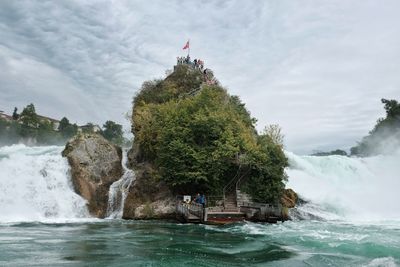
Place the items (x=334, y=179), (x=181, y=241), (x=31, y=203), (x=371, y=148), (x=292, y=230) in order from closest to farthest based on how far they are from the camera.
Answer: (x=181, y=241) → (x=292, y=230) → (x=31, y=203) → (x=334, y=179) → (x=371, y=148)

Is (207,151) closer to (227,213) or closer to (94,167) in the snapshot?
(227,213)

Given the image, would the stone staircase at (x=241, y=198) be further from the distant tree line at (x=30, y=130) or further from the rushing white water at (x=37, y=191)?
the distant tree line at (x=30, y=130)

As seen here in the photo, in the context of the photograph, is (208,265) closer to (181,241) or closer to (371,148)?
(181,241)

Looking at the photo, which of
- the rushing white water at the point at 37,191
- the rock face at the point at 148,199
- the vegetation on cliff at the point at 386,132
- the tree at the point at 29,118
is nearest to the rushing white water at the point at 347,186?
the rock face at the point at 148,199

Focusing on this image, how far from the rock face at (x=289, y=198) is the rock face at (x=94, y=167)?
1434 cm

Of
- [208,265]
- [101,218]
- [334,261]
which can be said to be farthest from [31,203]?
[334,261]

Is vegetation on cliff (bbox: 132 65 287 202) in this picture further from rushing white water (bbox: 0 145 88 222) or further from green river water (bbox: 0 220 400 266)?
rushing white water (bbox: 0 145 88 222)

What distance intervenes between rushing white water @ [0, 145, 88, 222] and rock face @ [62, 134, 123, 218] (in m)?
0.72

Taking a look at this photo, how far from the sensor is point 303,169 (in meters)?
44.9

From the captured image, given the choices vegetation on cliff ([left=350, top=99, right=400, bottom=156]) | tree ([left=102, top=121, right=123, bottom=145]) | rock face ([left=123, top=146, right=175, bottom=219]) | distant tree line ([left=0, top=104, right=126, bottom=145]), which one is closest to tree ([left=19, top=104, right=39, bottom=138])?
distant tree line ([left=0, top=104, right=126, bottom=145])

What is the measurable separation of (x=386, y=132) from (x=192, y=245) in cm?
7181

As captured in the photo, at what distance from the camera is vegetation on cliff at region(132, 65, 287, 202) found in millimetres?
32875

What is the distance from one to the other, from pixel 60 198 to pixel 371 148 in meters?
71.5

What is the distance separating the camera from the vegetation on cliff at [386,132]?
77.8 meters
